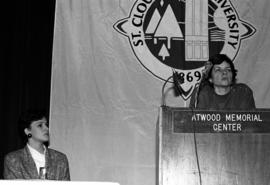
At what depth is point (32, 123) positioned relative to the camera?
3.27m

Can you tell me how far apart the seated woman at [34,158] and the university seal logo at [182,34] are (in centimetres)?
99

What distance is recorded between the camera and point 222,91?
10.1 ft

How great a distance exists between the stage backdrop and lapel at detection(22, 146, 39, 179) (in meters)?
0.62

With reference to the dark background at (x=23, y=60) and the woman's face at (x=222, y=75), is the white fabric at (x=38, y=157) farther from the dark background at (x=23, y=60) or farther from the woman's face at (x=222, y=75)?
A: the woman's face at (x=222, y=75)

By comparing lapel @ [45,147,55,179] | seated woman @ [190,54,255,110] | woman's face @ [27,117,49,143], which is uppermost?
seated woman @ [190,54,255,110]

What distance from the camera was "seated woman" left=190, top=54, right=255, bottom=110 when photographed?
2.93 metres

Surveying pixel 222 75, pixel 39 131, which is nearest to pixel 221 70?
pixel 222 75

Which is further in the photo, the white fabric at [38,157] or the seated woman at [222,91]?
the white fabric at [38,157]

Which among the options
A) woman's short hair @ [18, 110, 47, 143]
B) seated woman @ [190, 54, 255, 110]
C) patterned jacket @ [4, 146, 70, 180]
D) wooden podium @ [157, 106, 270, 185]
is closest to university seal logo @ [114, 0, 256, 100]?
seated woman @ [190, 54, 255, 110]

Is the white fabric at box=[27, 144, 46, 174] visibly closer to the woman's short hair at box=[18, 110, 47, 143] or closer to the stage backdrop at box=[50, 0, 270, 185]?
the woman's short hair at box=[18, 110, 47, 143]

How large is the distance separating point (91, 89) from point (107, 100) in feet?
0.46

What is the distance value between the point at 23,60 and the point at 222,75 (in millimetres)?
1498

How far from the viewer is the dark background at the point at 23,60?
3.79m

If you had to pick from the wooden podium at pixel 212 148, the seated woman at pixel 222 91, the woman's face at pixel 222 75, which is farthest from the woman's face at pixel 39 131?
the wooden podium at pixel 212 148
